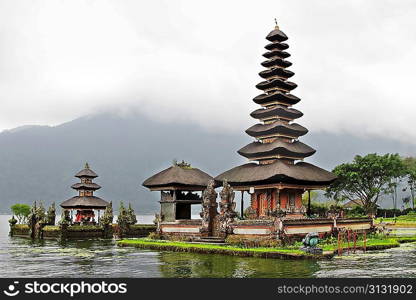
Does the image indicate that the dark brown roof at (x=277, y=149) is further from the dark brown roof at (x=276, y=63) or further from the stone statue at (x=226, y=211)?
the dark brown roof at (x=276, y=63)

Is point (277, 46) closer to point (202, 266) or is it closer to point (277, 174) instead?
point (277, 174)

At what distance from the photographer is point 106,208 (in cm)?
6169

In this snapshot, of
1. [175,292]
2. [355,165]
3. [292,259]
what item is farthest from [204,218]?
[355,165]

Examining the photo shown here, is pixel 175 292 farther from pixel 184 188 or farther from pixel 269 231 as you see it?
pixel 184 188

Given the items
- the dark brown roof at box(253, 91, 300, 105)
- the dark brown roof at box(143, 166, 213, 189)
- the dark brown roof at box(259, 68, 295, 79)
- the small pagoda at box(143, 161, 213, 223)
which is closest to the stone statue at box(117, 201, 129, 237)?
the small pagoda at box(143, 161, 213, 223)

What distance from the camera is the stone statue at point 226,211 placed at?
38.0 meters

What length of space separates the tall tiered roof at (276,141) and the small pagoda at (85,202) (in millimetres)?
22210

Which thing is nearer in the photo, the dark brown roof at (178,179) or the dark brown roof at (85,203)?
the dark brown roof at (178,179)

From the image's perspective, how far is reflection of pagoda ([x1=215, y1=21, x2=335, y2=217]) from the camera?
43.3 metres

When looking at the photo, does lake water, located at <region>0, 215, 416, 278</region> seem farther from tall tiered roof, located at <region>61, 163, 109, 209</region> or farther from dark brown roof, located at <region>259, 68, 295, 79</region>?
tall tiered roof, located at <region>61, 163, 109, 209</region>

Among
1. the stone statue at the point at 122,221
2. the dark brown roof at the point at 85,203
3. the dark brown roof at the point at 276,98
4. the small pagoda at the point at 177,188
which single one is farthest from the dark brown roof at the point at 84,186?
the dark brown roof at the point at 276,98

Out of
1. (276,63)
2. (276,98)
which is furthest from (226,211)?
→ (276,63)

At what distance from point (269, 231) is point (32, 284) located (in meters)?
20.7

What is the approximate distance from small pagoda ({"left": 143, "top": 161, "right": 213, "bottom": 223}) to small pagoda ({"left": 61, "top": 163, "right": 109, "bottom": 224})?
16.8 metres
